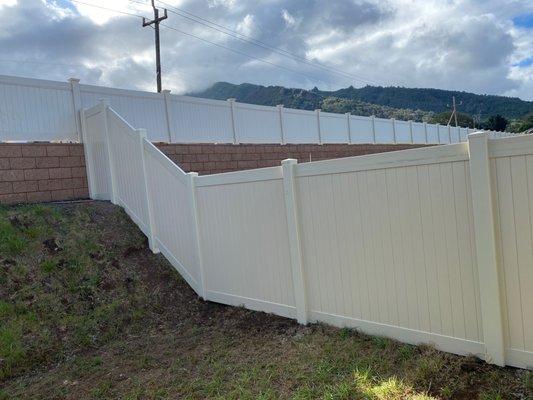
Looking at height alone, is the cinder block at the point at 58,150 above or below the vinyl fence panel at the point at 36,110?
below

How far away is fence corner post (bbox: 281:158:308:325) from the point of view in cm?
466

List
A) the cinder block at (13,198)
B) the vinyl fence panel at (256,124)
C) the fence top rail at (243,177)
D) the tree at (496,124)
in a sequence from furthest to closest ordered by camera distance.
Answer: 1. the tree at (496,124)
2. the vinyl fence panel at (256,124)
3. the cinder block at (13,198)
4. the fence top rail at (243,177)

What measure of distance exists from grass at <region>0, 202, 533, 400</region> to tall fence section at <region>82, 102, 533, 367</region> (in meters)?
0.22

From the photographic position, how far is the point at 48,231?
21.3ft

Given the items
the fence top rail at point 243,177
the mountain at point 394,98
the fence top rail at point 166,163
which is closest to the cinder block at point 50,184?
the fence top rail at point 166,163

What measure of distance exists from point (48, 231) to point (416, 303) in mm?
5243

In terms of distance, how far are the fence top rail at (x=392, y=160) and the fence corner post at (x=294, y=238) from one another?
112 mm

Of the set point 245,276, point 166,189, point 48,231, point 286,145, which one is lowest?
point 245,276

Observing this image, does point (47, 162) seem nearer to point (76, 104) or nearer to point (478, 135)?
point (76, 104)

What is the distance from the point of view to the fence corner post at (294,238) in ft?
15.3

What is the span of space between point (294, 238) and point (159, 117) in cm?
614

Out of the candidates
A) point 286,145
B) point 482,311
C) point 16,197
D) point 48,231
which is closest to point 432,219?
point 482,311

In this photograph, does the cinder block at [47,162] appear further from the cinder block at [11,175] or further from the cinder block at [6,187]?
the cinder block at [6,187]

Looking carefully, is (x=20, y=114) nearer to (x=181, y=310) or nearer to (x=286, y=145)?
(x=181, y=310)
